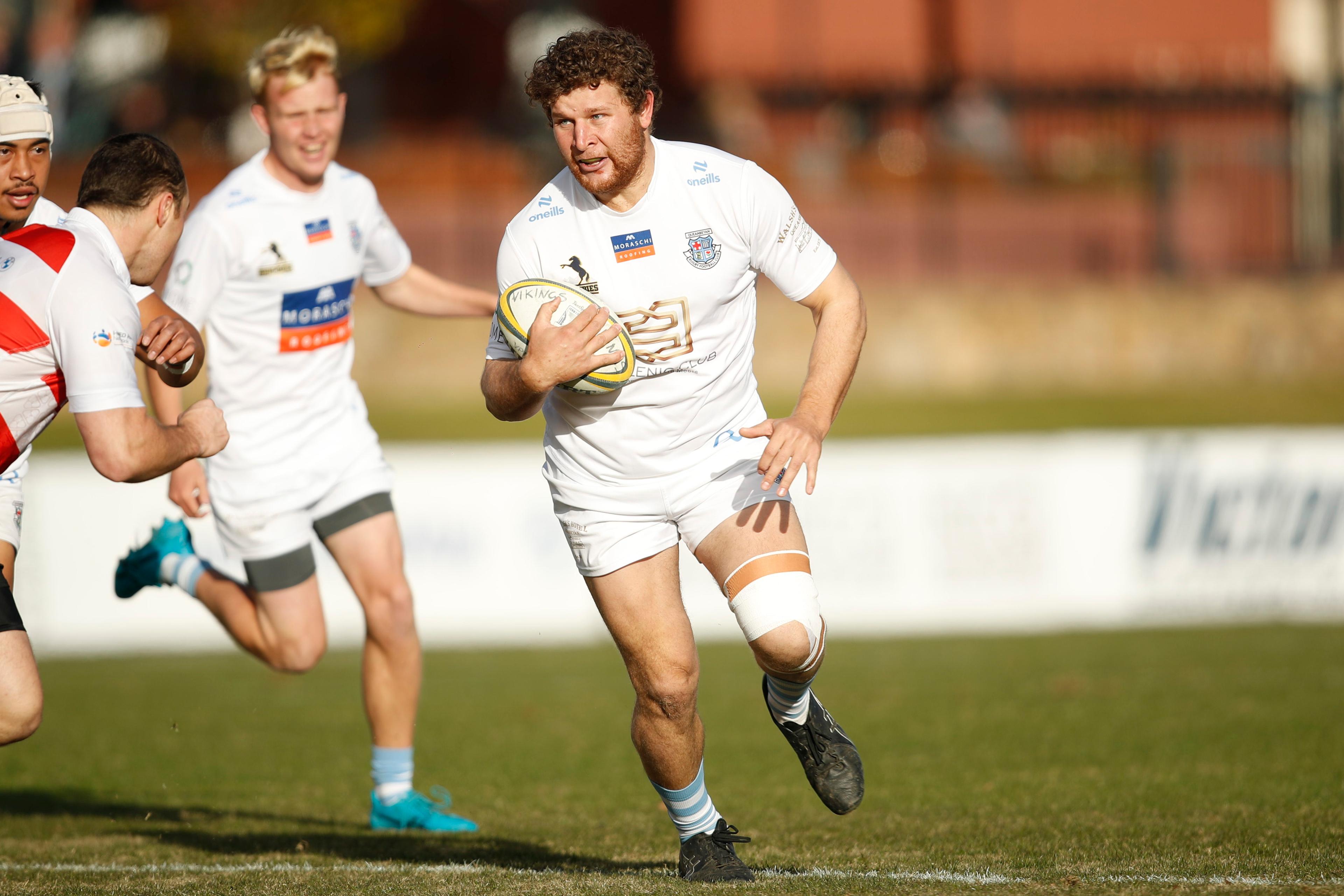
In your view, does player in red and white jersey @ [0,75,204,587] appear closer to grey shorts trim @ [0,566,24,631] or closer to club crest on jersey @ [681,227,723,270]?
grey shorts trim @ [0,566,24,631]

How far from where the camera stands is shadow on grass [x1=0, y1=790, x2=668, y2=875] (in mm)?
5449

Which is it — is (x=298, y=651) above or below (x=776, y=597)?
below

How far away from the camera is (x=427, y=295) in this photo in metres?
6.79

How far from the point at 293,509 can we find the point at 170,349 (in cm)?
179

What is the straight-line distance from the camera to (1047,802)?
6309 millimetres

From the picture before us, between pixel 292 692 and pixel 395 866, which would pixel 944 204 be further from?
pixel 395 866

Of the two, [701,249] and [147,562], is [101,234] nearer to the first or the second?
[701,249]

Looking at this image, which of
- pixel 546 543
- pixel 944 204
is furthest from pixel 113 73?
pixel 546 543

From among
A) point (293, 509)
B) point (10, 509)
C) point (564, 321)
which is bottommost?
point (293, 509)

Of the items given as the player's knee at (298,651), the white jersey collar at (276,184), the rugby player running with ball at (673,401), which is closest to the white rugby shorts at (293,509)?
the player's knee at (298,651)

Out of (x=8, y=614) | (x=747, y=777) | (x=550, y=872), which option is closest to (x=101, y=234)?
(x=8, y=614)

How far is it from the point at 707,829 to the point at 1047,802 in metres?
2.04

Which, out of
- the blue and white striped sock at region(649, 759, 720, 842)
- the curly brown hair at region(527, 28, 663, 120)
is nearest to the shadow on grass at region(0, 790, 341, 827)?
the blue and white striped sock at region(649, 759, 720, 842)

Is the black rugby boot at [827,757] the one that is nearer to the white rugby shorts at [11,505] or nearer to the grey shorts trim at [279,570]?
the grey shorts trim at [279,570]
